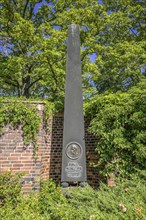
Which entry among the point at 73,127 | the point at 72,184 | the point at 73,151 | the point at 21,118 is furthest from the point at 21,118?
the point at 72,184

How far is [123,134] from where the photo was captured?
4109 millimetres

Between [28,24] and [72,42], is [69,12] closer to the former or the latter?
[28,24]

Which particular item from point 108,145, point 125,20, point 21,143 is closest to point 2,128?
point 21,143

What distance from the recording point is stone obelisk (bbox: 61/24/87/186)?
12.0 ft

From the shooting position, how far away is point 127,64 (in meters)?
8.64

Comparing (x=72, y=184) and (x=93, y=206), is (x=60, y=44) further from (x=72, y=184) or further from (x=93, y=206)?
(x=93, y=206)

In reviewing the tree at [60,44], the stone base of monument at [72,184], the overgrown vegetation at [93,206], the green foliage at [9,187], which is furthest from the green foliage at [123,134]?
the tree at [60,44]

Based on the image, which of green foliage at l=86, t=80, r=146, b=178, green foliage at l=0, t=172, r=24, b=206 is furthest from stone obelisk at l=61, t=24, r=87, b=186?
green foliage at l=0, t=172, r=24, b=206

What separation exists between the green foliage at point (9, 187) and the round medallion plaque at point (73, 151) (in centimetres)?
120

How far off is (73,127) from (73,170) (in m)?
0.91

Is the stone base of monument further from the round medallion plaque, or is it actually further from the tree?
the tree

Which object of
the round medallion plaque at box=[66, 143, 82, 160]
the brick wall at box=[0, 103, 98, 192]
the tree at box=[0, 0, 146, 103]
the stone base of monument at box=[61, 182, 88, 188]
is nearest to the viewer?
the stone base of monument at box=[61, 182, 88, 188]

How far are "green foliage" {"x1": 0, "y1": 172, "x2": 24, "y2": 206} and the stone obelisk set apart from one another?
1.05m

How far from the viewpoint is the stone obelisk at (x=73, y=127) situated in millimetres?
3645
